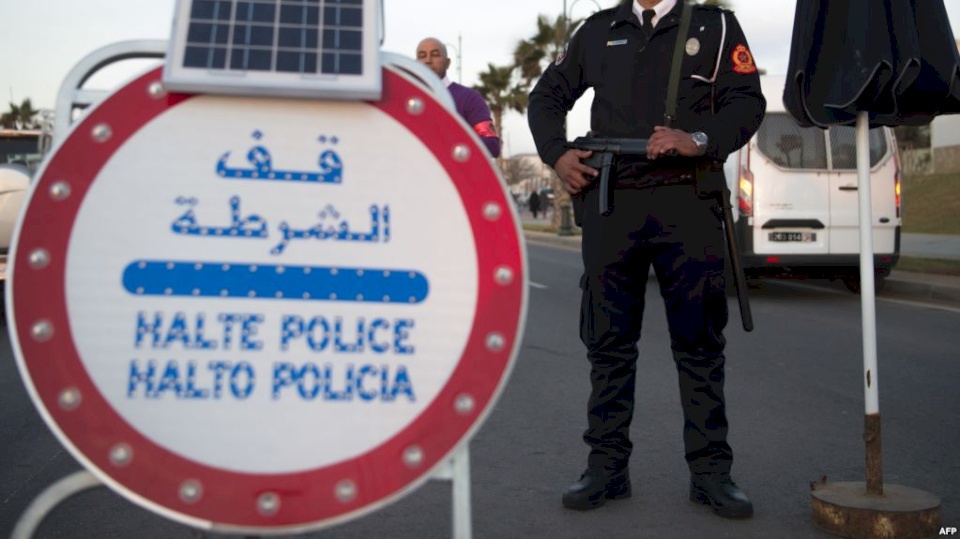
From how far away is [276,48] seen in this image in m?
1.88

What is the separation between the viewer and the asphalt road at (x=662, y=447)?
4.09 metres

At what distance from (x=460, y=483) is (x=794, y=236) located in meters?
11.9

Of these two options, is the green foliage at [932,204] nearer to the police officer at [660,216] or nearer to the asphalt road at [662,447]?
the asphalt road at [662,447]

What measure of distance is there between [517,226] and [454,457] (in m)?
0.39

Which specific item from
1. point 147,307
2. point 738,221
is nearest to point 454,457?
point 147,307

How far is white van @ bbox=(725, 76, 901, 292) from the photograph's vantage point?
13.2 meters

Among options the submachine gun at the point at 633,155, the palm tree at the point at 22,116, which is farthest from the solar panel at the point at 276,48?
the palm tree at the point at 22,116

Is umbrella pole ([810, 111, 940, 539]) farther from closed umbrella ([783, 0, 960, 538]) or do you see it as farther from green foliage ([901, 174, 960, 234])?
green foliage ([901, 174, 960, 234])

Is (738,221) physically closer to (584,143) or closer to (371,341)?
(584,143)

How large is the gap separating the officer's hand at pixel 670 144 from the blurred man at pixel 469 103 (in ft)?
7.74

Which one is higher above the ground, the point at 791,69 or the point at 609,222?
the point at 791,69

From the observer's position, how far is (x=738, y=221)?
13289mm

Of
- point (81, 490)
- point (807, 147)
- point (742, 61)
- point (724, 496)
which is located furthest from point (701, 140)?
point (807, 147)

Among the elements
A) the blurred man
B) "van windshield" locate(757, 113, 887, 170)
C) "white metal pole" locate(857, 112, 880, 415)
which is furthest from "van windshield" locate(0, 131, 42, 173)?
"white metal pole" locate(857, 112, 880, 415)
